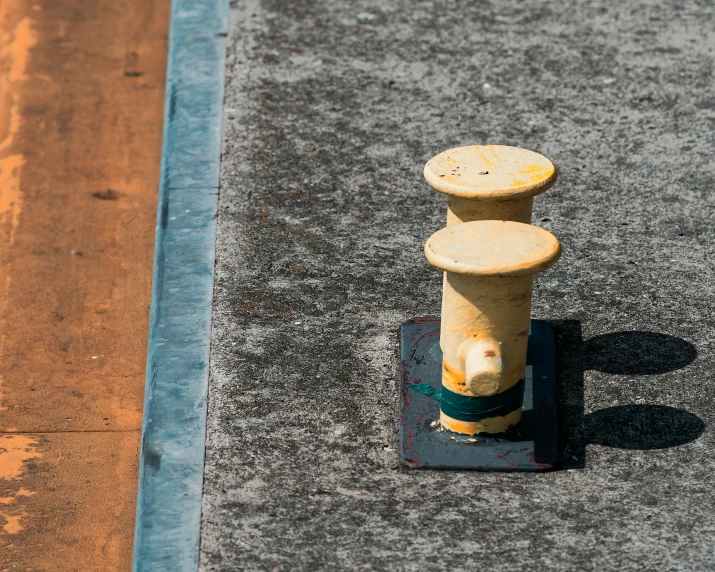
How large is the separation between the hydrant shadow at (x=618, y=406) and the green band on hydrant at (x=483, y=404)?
0.26 meters

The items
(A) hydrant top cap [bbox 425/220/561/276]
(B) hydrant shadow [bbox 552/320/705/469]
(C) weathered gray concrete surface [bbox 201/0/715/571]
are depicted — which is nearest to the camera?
(A) hydrant top cap [bbox 425/220/561/276]

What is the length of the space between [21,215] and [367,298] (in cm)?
277

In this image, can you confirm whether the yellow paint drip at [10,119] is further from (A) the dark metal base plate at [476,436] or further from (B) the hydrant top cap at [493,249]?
(B) the hydrant top cap at [493,249]

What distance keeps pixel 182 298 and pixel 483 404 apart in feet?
4.63

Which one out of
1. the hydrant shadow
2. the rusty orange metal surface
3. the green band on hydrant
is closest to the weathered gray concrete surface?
the hydrant shadow

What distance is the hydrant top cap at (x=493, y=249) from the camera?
3.19m

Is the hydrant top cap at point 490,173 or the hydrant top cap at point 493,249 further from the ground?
the hydrant top cap at point 490,173

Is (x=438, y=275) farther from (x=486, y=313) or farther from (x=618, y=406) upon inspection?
(x=486, y=313)

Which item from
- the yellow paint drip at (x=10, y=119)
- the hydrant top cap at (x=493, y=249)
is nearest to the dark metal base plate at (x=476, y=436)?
the hydrant top cap at (x=493, y=249)

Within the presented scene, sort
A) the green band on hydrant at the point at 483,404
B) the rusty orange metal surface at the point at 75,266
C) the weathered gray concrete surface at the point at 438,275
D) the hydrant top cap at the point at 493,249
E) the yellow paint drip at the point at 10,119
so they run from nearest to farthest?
1. the hydrant top cap at the point at 493,249
2. the weathered gray concrete surface at the point at 438,275
3. the green band on hydrant at the point at 483,404
4. the rusty orange metal surface at the point at 75,266
5. the yellow paint drip at the point at 10,119

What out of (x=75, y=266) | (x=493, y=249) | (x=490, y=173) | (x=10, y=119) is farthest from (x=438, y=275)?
(x=10, y=119)

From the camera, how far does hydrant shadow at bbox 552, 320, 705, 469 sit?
3654 mm

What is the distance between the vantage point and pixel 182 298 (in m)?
4.32

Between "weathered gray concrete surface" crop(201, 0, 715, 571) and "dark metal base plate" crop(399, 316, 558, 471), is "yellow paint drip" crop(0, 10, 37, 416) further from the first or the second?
"dark metal base plate" crop(399, 316, 558, 471)
